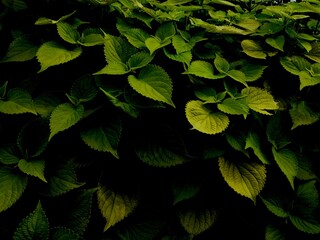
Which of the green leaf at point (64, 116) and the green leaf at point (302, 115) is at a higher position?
the green leaf at point (64, 116)

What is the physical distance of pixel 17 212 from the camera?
4.92 feet

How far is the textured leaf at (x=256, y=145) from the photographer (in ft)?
5.31

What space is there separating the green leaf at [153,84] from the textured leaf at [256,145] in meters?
0.47

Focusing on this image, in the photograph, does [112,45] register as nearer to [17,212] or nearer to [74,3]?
[74,3]

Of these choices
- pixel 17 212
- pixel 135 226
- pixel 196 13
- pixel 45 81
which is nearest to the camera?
pixel 17 212

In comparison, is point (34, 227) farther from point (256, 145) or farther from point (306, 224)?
point (306, 224)

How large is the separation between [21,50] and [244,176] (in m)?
1.42

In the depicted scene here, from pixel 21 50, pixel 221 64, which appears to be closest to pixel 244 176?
pixel 221 64

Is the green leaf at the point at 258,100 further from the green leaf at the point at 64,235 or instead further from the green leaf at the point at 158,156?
the green leaf at the point at 64,235

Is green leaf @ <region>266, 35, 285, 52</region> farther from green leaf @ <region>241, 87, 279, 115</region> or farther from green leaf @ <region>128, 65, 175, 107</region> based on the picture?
green leaf @ <region>128, 65, 175, 107</region>

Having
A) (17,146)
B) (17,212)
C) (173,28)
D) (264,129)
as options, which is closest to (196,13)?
(173,28)

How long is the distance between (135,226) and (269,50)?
1325mm

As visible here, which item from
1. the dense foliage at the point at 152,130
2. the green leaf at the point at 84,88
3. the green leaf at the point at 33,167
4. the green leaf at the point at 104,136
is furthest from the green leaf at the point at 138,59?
the green leaf at the point at 33,167

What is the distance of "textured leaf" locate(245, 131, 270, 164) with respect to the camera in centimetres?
162
